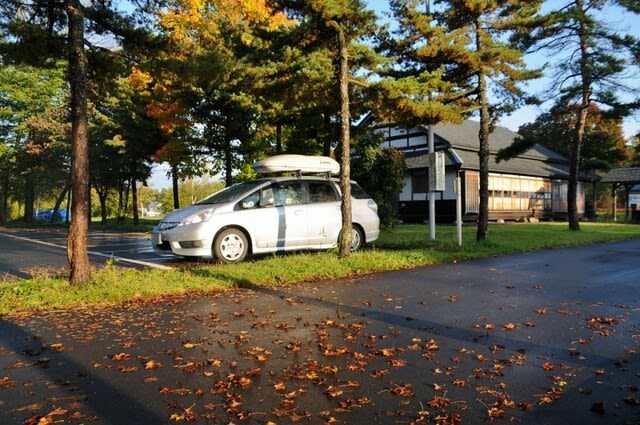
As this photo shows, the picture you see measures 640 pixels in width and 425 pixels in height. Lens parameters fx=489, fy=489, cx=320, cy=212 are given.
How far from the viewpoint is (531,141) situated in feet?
70.1

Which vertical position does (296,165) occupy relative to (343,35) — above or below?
below

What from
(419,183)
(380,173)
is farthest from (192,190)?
(380,173)

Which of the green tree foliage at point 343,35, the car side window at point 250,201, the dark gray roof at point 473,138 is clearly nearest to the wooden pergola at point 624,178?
the dark gray roof at point 473,138

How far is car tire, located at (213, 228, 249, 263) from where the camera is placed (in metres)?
9.52

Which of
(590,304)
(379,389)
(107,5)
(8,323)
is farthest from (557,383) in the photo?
(107,5)

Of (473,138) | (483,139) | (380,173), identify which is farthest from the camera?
(473,138)

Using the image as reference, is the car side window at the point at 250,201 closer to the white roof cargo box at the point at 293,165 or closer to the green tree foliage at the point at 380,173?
the white roof cargo box at the point at 293,165

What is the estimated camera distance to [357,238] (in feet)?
38.0

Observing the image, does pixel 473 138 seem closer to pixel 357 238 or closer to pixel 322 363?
pixel 357 238

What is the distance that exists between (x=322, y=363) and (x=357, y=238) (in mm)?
7626

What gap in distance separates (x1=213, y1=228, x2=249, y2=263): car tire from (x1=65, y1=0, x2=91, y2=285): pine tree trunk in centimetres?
274

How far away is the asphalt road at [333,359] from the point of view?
123 inches

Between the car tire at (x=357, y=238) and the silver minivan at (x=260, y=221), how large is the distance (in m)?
0.02

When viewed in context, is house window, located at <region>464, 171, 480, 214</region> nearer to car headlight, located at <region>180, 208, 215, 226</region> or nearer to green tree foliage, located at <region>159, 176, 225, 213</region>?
car headlight, located at <region>180, 208, 215, 226</region>
